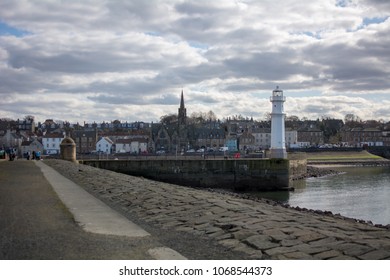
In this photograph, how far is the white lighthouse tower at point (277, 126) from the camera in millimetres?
57188

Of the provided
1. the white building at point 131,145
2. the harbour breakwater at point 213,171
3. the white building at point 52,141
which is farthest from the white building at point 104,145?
the harbour breakwater at point 213,171

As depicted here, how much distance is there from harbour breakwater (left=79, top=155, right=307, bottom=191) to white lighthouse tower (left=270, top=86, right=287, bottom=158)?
10479 millimetres

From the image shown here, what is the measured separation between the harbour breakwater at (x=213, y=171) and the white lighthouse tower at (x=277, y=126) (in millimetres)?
10479

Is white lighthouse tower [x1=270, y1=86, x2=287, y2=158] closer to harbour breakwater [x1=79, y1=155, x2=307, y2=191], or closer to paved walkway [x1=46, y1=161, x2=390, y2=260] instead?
harbour breakwater [x1=79, y1=155, x2=307, y2=191]

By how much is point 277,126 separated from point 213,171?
45.3 feet

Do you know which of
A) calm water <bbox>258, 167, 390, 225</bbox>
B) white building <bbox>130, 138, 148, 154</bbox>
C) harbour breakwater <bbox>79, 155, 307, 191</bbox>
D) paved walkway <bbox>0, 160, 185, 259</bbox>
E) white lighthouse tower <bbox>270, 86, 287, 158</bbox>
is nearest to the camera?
paved walkway <bbox>0, 160, 185, 259</bbox>

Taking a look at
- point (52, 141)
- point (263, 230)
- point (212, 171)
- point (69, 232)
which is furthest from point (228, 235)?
point (52, 141)

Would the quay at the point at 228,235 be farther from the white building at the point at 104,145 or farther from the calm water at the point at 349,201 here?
the white building at the point at 104,145

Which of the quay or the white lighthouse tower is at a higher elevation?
the white lighthouse tower

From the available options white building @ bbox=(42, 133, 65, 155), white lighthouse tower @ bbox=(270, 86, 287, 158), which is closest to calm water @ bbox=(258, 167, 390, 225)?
white lighthouse tower @ bbox=(270, 86, 287, 158)

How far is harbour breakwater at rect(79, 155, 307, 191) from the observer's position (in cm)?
4622

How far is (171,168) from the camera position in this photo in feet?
155

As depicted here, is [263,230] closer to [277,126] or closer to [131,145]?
[277,126]
